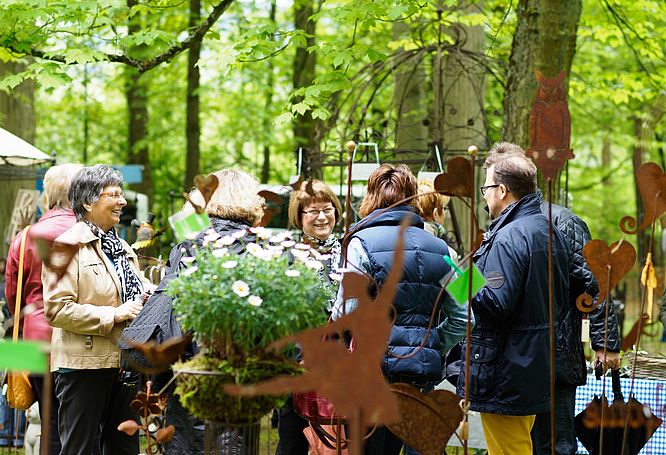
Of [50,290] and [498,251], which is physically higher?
[498,251]

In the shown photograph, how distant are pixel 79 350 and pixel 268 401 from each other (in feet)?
4.93

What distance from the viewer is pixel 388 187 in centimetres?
368

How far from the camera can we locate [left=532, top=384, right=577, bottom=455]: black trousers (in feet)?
13.0

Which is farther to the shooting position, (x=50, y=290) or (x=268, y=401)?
(x=50, y=290)

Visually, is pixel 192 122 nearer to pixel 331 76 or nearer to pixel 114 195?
pixel 331 76

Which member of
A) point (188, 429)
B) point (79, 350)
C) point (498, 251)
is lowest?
point (188, 429)

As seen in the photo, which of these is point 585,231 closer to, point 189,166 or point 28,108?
point 28,108

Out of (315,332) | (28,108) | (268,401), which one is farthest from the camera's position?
(28,108)

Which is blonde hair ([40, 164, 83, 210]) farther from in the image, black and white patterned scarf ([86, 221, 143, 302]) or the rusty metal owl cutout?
the rusty metal owl cutout

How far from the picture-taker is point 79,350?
3900 mm

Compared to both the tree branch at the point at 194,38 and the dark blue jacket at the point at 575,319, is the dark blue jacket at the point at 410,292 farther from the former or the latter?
the tree branch at the point at 194,38

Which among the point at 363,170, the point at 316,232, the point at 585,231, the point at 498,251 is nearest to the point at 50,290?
the point at 316,232

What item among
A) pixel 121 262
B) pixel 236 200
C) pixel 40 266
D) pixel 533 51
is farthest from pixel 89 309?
pixel 533 51

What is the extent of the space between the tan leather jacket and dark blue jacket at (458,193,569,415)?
1.49 metres
